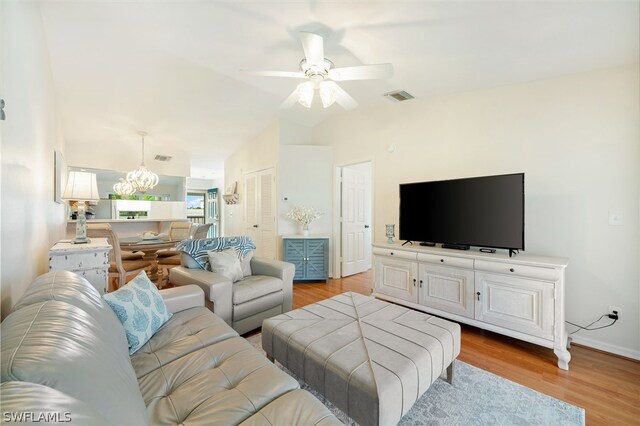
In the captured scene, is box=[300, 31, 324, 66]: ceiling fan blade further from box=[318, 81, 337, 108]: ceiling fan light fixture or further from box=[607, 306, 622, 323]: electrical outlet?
box=[607, 306, 622, 323]: electrical outlet

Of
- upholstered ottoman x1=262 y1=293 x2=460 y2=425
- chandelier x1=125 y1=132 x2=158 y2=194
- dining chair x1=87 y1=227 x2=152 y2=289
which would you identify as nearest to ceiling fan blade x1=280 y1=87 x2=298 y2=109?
upholstered ottoman x1=262 y1=293 x2=460 y2=425

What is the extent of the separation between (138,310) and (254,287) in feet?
3.63

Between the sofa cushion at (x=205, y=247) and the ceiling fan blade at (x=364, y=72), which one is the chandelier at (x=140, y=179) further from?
the ceiling fan blade at (x=364, y=72)

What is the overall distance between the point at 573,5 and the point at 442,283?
2.47 metres

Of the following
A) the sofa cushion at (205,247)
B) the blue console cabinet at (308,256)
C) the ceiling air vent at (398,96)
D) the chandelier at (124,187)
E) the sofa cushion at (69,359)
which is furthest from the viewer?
the chandelier at (124,187)

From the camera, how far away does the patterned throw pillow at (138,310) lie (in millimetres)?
1493

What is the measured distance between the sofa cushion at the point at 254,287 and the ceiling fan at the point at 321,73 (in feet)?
6.03

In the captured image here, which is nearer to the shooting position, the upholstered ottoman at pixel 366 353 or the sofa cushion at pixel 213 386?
the sofa cushion at pixel 213 386

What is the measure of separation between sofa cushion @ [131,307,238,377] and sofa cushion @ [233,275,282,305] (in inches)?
21.9

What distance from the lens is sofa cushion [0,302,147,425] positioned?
0.69 m

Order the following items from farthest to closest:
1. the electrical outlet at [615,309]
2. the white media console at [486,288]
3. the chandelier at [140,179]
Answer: the chandelier at [140,179]
the electrical outlet at [615,309]
the white media console at [486,288]

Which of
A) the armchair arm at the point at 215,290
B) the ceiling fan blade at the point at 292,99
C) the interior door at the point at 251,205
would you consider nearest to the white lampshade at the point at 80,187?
the armchair arm at the point at 215,290

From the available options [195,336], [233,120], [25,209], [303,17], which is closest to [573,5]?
[303,17]

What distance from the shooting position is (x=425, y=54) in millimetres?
2621
